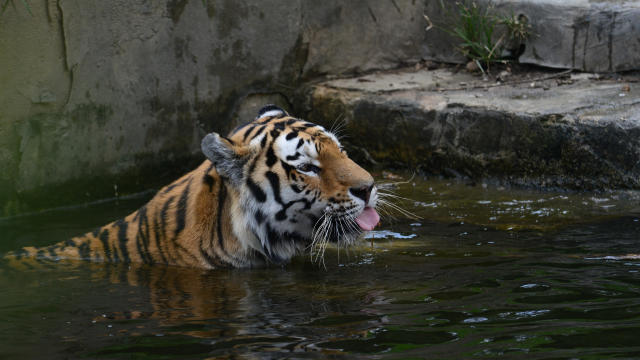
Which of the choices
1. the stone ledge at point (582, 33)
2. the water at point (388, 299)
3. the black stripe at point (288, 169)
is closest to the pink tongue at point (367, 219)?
the water at point (388, 299)

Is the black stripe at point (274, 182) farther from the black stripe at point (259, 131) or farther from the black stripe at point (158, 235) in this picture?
the black stripe at point (158, 235)

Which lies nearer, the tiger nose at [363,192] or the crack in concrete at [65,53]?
the tiger nose at [363,192]

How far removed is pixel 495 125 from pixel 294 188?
228cm

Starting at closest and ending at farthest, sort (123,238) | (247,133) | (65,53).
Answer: (247,133)
(123,238)
(65,53)

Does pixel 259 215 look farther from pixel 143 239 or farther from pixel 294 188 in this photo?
pixel 143 239

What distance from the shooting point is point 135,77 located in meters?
5.70

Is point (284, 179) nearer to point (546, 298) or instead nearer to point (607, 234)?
point (546, 298)

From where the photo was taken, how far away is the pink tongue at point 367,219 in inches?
146

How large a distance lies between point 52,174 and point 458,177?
8.62 feet

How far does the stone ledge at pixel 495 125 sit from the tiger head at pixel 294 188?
1993 mm

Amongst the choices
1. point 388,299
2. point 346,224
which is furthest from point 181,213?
point 388,299

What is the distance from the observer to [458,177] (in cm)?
574

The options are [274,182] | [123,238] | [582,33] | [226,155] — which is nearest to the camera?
[226,155]

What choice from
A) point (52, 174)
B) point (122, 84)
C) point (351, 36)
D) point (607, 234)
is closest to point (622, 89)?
point (607, 234)
